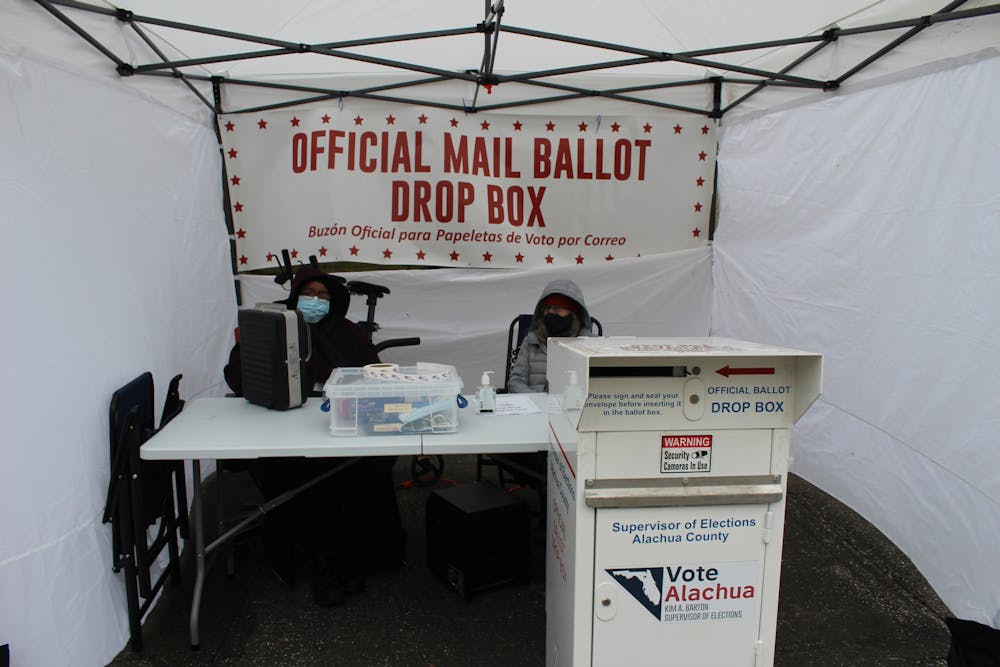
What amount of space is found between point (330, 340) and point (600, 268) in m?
1.98

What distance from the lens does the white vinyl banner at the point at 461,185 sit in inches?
156

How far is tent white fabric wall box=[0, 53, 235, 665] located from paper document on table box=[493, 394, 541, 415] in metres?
1.45

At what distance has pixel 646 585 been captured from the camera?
157 centimetres

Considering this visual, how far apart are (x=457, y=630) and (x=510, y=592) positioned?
0.33m

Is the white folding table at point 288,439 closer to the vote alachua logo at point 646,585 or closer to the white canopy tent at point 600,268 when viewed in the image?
the white canopy tent at point 600,268

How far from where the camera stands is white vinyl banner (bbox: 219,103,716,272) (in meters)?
3.96

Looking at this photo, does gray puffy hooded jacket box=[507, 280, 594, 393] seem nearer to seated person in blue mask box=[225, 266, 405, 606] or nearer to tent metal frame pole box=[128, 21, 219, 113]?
seated person in blue mask box=[225, 266, 405, 606]

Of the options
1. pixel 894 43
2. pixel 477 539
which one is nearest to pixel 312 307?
pixel 477 539

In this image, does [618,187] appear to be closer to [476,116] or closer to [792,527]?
[476,116]

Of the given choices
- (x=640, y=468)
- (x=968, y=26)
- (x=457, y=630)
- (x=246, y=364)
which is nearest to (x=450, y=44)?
(x=246, y=364)

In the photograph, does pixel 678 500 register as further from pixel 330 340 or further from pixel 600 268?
pixel 600 268

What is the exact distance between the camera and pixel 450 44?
327cm

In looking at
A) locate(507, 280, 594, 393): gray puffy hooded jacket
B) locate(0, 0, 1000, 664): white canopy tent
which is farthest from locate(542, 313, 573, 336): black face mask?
locate(0, 0, 1000, 664): white canopy tent

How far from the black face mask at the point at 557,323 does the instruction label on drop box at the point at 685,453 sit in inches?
64.7
